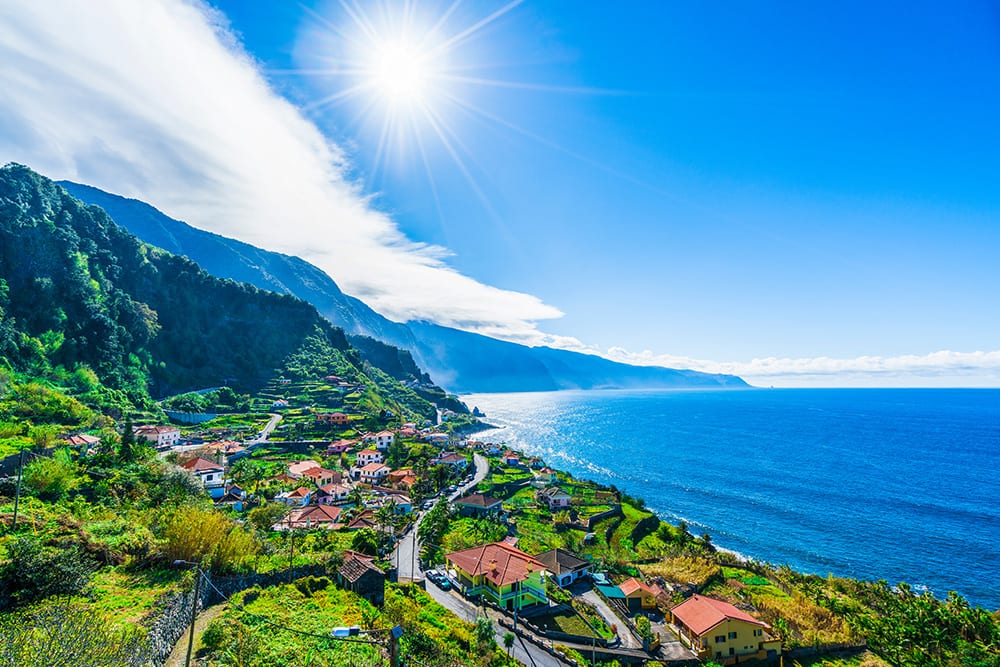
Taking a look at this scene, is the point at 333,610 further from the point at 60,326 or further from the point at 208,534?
the point at 60,326

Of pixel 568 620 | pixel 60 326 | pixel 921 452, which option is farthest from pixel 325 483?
pixel 921 452

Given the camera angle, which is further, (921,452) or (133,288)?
(133,288)

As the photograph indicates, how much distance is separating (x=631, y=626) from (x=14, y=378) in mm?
91521

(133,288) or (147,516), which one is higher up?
(133,288)

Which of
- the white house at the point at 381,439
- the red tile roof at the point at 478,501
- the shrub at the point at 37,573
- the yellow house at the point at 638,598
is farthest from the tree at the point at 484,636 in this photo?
the white house at the point at 381,439

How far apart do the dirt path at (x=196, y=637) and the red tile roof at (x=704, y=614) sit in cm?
2845

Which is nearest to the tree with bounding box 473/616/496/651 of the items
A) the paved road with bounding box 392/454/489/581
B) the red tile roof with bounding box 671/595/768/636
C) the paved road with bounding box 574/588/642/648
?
the paved road with bounding box 574/588/642/648

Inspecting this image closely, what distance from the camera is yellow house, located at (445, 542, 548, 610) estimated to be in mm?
31516

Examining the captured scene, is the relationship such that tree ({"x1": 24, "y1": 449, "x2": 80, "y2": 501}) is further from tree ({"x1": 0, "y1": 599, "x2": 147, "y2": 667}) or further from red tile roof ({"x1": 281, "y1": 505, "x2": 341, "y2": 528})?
red tile roof ({"x1": 281, "y1": 505, "x2": 341, "y2": 528})

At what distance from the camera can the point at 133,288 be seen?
115375 millimetres

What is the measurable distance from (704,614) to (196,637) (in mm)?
30343

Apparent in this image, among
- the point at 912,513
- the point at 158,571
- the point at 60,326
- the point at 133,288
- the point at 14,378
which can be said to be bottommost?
the point at 912,513

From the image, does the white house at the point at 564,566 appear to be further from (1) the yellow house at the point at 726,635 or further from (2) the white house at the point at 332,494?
(2) the white house at the point at 332,494

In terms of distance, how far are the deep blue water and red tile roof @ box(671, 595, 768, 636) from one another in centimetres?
2806
